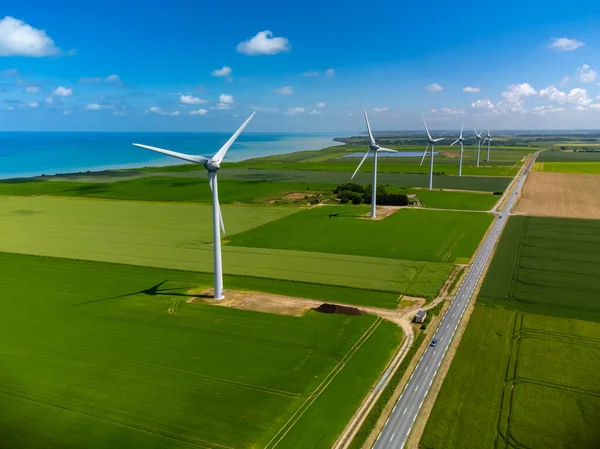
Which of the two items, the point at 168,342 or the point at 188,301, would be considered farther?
the point at 188,301

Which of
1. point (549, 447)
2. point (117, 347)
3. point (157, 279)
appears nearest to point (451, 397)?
point (549, 447)

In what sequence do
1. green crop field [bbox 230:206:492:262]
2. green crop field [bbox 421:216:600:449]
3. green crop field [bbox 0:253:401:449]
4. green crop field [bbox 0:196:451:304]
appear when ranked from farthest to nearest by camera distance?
green crop field [bbox 230:206:492:262] → green crop field [bbox 0:196:451:304] → green crop field [bbox 0:253:401:449] → green crop field [bbox 421:216:600:449]

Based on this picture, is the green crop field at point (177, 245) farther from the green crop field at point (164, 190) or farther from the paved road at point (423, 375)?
the green crop field at point (164, 190)

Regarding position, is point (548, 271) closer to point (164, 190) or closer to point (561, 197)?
point (561, 197)

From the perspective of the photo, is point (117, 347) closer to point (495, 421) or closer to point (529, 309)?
point (495, 421)

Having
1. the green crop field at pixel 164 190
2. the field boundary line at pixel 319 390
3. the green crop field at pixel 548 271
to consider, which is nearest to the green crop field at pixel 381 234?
the green crop field at pixel 548 271

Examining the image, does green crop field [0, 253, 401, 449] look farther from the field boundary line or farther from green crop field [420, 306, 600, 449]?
green crop field [420, 306, 600, 449]

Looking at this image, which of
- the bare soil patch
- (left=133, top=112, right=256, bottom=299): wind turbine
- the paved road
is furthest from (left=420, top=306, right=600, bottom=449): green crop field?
the bare soil patch
